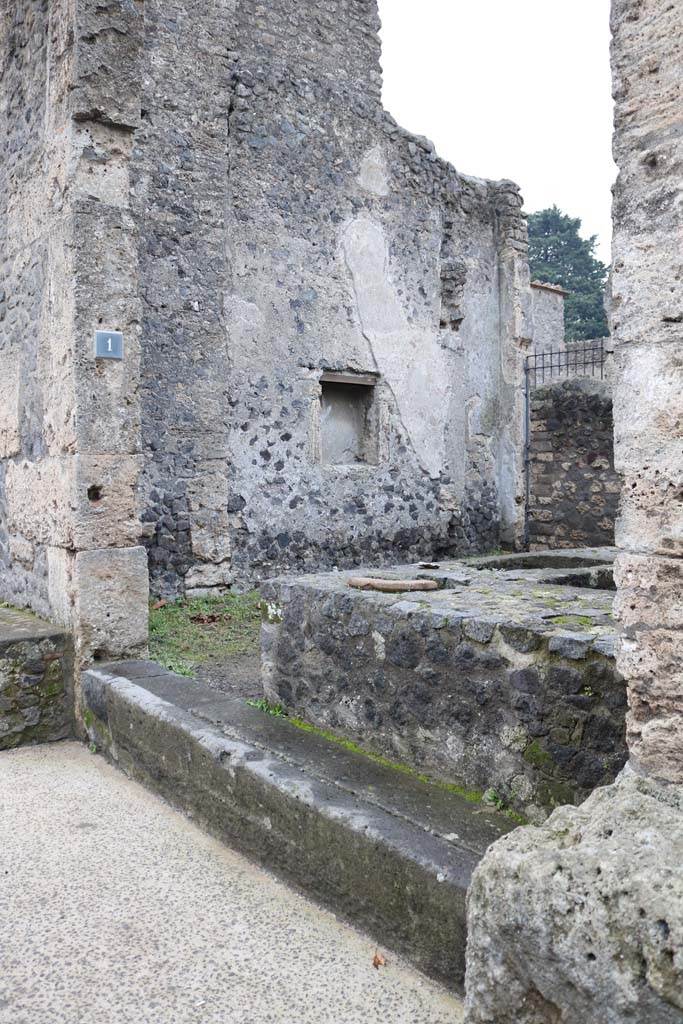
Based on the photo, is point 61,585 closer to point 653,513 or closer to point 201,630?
point 201,630

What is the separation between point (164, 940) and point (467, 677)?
4.15 ft

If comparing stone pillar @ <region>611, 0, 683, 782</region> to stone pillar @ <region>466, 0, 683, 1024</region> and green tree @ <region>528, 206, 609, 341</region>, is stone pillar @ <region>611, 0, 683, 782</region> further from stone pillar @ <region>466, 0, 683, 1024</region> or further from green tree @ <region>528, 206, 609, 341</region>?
green tree @ <region>528, 206, 609, 341</region>

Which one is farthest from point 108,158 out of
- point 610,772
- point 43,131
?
point 610,772

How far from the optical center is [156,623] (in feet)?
22.4

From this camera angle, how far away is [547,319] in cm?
2191

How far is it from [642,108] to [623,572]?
911mm

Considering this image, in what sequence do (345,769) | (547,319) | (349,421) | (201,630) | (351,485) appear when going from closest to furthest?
(345,769)
(201,630)
(351,485)
(349,421)
(547,319)

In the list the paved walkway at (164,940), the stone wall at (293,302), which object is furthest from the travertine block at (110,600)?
the stone wall at (293,302)

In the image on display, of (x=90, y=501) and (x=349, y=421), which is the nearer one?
(x=90, y=501)

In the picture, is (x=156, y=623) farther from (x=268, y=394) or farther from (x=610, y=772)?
(x=610, y=772)

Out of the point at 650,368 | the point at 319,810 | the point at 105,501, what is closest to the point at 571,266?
the point at 105,501

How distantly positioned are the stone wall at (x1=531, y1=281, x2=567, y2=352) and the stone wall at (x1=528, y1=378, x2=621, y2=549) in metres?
11.6

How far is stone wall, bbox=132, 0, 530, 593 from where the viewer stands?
7988 millimetres

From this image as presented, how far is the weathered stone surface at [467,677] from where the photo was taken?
2664 millimetres
